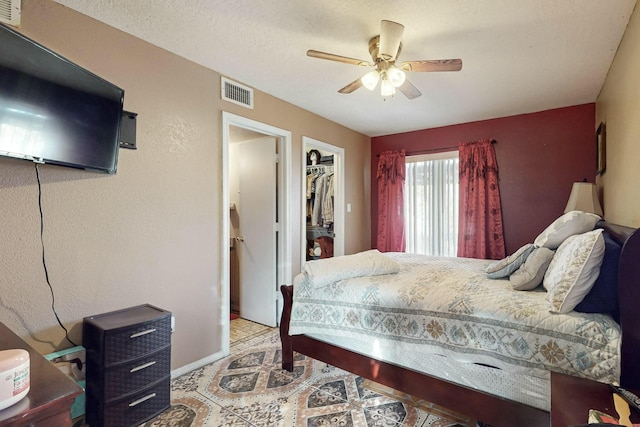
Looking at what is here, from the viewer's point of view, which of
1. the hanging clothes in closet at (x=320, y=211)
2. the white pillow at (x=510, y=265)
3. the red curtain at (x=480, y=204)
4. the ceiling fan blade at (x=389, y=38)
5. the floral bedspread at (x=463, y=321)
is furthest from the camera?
the hanging clothes in closet at (x=320, y=211)

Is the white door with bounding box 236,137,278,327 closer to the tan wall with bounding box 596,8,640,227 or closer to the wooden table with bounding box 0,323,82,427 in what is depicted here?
the wooden table with bounding box 0,323,82,427

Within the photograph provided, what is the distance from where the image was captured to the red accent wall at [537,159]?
11.0ft

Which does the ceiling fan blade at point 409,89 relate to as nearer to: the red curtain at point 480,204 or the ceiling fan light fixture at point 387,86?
the ceiling fan light fixture at point 387,86

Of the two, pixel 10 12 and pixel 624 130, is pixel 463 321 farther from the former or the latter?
pixel 10 12

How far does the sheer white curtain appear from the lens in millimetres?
4082

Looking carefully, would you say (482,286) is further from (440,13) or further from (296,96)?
(296,96)

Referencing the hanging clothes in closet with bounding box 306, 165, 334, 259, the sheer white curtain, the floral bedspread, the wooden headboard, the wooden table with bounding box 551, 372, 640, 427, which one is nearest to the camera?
the wooden table with bounding box 551, 372, 640, 427

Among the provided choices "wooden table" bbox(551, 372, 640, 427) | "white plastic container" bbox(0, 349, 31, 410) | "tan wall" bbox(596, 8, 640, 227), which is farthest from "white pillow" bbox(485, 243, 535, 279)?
"white plastic container" bbox(0, 349, 31, 410)

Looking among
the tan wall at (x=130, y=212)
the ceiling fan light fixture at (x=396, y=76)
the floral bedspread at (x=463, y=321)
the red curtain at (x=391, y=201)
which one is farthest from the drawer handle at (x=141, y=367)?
the red curtain at (x=391, y=201)

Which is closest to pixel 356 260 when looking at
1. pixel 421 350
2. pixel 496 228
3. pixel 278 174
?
pixel 421 350

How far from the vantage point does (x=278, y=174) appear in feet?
11.1

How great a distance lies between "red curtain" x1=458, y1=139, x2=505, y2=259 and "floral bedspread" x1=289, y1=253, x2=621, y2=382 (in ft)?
5.10

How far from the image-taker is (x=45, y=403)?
0.75 m

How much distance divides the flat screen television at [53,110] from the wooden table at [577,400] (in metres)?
2.38
